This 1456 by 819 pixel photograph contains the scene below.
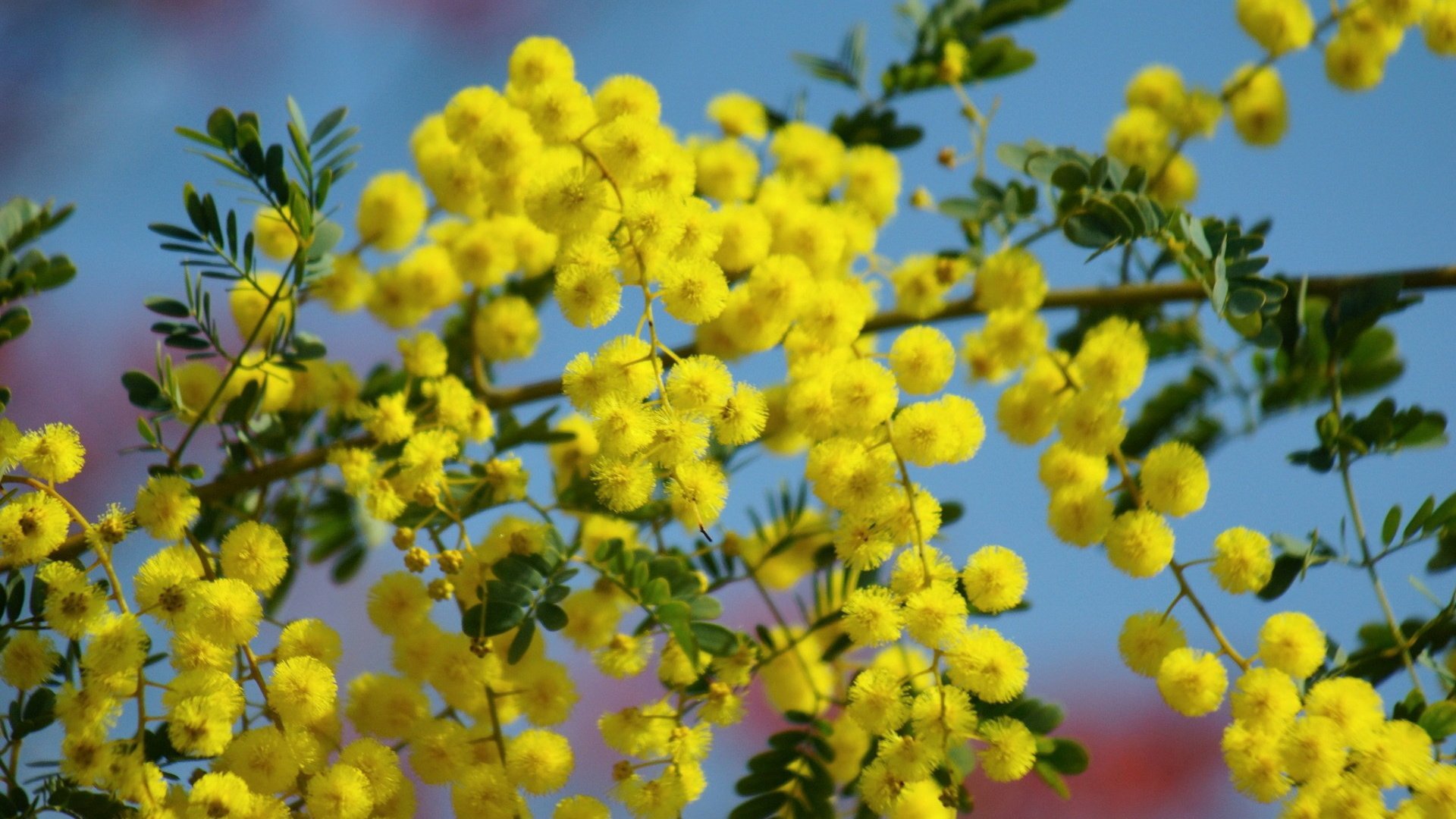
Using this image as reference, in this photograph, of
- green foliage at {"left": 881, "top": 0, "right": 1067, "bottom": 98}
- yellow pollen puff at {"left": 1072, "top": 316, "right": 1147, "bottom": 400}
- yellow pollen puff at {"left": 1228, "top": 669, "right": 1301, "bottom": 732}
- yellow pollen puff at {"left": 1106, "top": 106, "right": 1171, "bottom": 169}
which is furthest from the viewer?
green foliage at {"left": 881, "top": 0, "right": 1067, "bottom": 98}

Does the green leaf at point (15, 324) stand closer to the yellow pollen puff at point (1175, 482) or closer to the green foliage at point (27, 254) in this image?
the green foliage at point (27, 254)

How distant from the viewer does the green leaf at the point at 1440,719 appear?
91cm

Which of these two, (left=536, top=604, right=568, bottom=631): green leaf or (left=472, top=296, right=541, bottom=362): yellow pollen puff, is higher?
(left=472, top=296, right=541, bottom=362): yellow pollen puff

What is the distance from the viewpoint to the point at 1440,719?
3.00 feet

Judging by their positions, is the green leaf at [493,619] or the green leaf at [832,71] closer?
the green leaf at [493,619]

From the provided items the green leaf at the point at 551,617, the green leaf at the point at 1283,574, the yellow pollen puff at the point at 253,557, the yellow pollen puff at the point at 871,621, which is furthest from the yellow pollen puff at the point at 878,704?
the yellow pollen puff at the point at 253,557

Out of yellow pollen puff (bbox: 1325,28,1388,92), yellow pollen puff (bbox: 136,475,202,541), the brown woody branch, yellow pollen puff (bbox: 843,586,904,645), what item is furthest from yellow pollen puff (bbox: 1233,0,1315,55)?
yellow pollen puff (bbox: 136,475,202,541)

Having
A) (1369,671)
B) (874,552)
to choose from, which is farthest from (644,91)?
(1369,671)

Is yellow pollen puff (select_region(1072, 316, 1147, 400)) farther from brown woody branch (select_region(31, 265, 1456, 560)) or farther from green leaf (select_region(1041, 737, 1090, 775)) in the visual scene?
green leaf (select_region(1041, 737, 1090, 775))

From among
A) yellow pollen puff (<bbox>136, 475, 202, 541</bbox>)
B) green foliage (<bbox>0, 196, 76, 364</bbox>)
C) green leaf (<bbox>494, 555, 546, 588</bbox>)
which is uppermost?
green foliage (<bbox>0, 196, 76, 364</bbox>)

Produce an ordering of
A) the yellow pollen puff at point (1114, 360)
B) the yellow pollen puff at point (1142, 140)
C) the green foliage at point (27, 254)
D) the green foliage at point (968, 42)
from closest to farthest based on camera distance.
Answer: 1. the yellow pollen puff at point (1114, 360)
2. the green foliage at point (27, 254)
3. the yellow pollen puff at point (1142, 140)
4. the green foliage at point (968, 42)

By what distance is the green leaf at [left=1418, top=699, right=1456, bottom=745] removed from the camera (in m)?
0.91

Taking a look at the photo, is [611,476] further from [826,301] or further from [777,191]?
[777,191]

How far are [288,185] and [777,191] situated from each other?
442 millimetres
